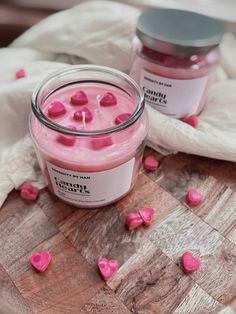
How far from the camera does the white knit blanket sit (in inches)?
25.4

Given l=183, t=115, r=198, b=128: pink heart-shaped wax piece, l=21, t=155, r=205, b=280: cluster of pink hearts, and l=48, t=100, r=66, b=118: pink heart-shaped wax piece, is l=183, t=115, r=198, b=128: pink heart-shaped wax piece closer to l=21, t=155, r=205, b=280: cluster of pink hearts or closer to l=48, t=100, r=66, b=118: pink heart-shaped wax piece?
l=21, t=155, r=205, b=280: cluster of pink hearts

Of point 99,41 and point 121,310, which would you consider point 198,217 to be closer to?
point 121,310

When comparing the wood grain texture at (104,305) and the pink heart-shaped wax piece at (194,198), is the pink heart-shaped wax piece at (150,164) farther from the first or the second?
the wood grain texture at (104,305)

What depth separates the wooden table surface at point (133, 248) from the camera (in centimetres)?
51

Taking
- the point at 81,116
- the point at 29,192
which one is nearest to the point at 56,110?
the point at 81,116

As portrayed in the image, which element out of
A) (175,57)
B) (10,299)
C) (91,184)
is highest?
(175,57)

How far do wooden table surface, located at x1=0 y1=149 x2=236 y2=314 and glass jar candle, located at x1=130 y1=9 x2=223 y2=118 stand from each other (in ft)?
0.39

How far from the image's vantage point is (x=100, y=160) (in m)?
0.51

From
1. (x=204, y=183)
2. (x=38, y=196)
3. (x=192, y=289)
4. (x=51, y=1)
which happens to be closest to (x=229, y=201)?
(x=204, y=183)

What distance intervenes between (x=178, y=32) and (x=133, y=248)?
14.0 inches

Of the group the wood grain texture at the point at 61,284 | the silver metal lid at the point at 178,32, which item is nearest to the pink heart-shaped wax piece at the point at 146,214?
the wood grain texture at the point at 61,284

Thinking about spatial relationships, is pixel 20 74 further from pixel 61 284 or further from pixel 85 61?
pixel 61 284

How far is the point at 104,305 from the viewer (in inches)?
19.8

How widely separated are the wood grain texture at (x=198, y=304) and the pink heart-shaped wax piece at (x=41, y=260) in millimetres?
187
